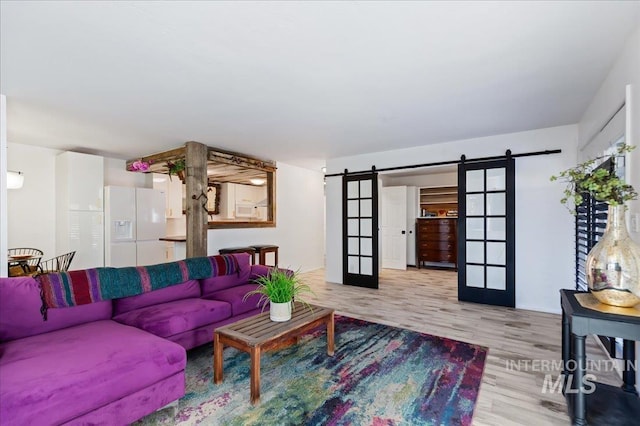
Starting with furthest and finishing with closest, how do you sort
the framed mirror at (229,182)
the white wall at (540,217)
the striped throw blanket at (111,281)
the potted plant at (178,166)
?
the framed mirror at (229,182)
the potted plant at (178,166)
the white wall at (540,217)
the striped throw blanket at (111,281)

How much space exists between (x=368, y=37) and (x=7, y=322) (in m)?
3.08

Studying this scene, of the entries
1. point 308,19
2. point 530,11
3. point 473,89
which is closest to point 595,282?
point 530,11

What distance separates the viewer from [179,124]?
386cm

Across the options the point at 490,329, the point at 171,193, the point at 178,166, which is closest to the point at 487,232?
the point at 490,329

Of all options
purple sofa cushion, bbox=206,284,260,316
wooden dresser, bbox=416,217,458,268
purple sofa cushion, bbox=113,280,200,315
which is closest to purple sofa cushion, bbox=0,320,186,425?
purple sofa cushion, bbox=113,280,200,315

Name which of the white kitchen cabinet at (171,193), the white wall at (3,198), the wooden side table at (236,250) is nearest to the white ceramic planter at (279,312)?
the white wall at (3,198)

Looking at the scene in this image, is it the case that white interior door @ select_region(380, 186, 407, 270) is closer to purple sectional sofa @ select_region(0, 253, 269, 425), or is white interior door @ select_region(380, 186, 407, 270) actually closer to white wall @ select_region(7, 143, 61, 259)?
purple sectional sofa @ select_region(0, 253, 269, 425)

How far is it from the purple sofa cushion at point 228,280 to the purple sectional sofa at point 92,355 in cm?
52

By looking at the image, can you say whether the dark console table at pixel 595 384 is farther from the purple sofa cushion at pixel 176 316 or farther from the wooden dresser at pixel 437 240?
the wooden dresser at pixel 437 240

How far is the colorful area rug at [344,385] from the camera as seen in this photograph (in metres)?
1.91

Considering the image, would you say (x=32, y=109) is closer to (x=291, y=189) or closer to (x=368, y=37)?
(x=368, y=37)

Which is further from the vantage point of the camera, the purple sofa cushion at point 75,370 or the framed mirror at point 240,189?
the framed mirror at point 240,189

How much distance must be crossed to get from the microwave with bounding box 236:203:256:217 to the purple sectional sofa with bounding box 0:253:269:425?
5.69 metres

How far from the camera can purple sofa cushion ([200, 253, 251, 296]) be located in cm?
341
